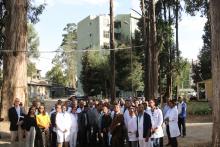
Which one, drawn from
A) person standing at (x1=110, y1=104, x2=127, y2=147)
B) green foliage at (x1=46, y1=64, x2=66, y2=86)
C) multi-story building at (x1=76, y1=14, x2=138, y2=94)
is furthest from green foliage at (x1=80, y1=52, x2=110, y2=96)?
person standing at (x1=110, y1=104, x2=127, y2=147)

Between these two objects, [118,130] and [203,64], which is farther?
[203,64]

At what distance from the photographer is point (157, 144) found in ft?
51.5

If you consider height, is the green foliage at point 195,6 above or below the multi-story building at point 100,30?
below

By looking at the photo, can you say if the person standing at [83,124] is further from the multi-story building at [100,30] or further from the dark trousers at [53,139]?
the multi-story building at [100,30]

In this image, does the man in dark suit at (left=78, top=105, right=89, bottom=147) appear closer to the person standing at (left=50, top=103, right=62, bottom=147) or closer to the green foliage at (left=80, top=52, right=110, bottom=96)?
the person standing at (left=50, top=103, right=62, bottom=147)

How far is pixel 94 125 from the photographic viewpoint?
18.4 m

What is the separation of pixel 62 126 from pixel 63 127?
48mm

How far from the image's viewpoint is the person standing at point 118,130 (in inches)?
635

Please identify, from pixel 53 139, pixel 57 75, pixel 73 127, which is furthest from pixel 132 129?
pixel 57 75

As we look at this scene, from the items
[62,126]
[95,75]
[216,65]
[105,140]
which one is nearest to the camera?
[216,65]

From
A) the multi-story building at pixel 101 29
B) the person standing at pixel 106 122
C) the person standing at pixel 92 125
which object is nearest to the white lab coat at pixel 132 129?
the person standing at pixel 106 122

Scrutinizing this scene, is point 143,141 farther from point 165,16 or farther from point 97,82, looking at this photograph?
point 97,82

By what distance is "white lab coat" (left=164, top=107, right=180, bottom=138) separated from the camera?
1650cm

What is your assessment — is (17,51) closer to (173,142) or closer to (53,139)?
(53,139)
